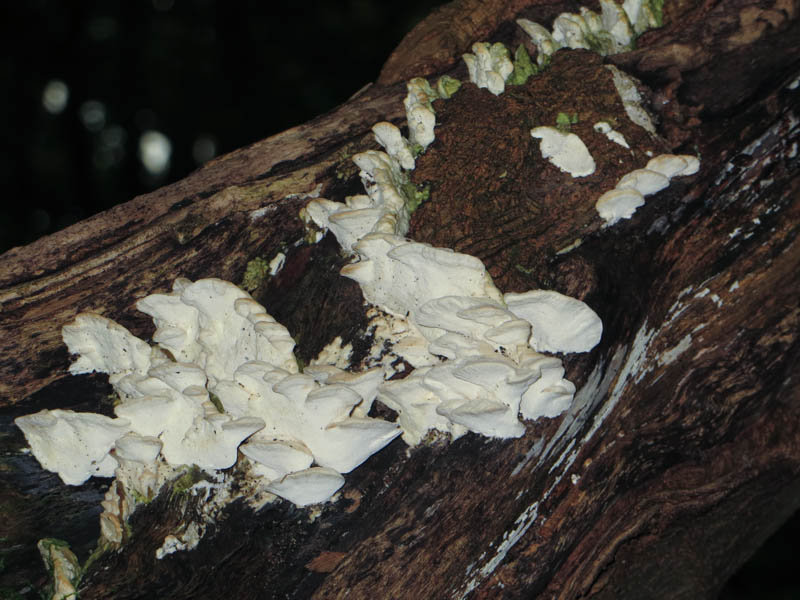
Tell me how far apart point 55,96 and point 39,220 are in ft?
5.99

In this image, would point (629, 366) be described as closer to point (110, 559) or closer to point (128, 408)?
point (128, 408)

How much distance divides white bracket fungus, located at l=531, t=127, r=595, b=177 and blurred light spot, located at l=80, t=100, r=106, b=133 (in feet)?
25.3

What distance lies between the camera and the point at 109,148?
9.57 m

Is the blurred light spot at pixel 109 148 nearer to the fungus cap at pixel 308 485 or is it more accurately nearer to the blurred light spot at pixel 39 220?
the blurred light spot at pixel 39 220

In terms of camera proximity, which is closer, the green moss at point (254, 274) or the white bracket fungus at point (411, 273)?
the white bracket fungus at point (411, 273)

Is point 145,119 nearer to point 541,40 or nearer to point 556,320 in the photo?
point 541,40

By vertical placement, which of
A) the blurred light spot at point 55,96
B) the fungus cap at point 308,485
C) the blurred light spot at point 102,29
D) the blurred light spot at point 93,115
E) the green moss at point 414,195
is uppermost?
the blurred light spot at point 102,29

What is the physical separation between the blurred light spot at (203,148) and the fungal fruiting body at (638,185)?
24.1 feet

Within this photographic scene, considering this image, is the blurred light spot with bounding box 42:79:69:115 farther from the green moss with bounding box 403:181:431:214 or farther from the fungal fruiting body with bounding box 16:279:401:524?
the green moss with bounding box 403:181:431:214

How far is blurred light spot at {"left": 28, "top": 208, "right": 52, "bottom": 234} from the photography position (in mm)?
9055

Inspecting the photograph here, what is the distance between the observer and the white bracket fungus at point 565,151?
94.0 inches

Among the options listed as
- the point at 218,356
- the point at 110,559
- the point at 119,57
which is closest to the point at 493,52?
the point at 218,356

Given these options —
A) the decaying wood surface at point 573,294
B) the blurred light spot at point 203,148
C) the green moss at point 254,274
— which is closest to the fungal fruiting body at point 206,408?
the decaying wood surface at point 573,294

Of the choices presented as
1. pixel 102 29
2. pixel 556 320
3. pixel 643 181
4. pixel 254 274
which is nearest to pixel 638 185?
pixel 643 181
